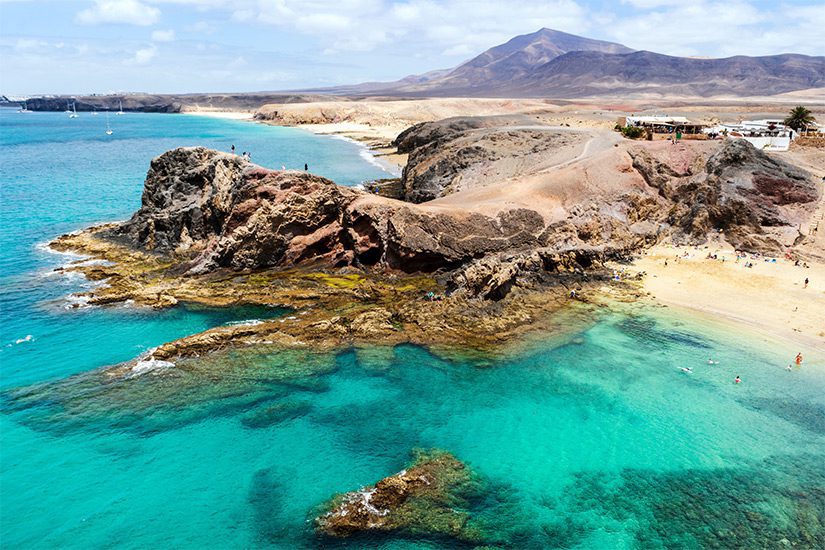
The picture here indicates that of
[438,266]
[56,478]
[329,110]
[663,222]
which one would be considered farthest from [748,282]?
[329,110]

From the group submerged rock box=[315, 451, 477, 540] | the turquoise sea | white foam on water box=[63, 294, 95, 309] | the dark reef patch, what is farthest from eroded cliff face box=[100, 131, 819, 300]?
the dark reef patch

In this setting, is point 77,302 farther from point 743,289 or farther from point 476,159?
point 743,289

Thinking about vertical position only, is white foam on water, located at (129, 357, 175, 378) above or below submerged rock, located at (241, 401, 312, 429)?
above

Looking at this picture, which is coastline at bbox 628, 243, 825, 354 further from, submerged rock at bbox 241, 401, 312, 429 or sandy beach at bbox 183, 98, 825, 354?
submerged rock at bbox 241, 401, 312, 429

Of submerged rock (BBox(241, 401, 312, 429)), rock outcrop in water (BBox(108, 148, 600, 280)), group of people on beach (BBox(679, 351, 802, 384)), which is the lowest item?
group of people on beach (BBox(679, 351, 802, 384))

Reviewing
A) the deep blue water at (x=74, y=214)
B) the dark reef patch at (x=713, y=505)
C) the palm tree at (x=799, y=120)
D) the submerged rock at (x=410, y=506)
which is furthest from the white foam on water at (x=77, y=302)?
the palm tree at (x=799, y=120)

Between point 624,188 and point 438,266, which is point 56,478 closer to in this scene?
point 438,266

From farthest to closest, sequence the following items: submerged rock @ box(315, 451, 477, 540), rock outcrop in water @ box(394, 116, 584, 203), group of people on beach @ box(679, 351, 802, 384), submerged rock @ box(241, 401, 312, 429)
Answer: rock outcrop in water @ box(394, 116, 584, 203) < group of people on beach @ box(679, 351, 802, 384) < submerged rock @ box(241, 401, 312, 429) < submerged rock @ box(315, 451, 477, 540)

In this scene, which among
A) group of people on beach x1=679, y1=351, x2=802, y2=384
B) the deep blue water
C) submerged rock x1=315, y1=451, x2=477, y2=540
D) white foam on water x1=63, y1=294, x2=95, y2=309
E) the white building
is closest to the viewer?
submerged rock x1=315, y1=451, x2=477, y2=540
